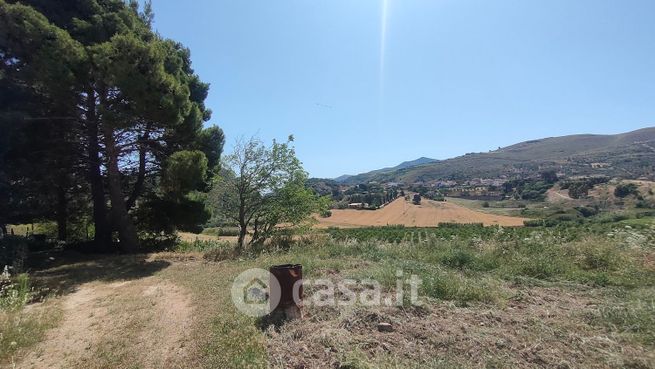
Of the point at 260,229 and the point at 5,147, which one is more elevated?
the point at 5,147

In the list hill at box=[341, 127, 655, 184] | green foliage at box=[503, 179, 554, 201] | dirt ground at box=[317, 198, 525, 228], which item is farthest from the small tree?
hill at box=[341, 127, 655, 184]

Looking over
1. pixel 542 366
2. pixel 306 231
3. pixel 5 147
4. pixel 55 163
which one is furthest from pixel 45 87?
pixel 542 366

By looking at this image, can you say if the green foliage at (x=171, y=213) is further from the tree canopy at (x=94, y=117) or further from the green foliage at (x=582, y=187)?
the green foliage at (x=582, y=187)

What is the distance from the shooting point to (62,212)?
15.9 m

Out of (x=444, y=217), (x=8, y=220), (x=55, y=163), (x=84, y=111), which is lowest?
(x=444, y=217)

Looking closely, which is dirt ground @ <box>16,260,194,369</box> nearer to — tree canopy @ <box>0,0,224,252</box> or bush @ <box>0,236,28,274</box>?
bush @ <box>0,236,28,274</box>

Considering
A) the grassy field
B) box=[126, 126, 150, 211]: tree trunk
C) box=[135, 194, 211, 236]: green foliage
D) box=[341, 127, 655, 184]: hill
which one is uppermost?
box=[341, 127, 655, 184]: hill

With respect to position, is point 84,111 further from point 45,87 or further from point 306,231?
point 306,231

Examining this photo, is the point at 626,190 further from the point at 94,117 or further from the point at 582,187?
the point at 94,117

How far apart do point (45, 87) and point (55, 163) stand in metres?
3.11

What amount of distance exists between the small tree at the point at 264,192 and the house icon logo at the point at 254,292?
5.68 m

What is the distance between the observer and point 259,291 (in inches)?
244

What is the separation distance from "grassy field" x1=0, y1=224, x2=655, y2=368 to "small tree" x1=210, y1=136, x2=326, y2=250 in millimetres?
4994

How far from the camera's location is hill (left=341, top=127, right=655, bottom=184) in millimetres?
82375
